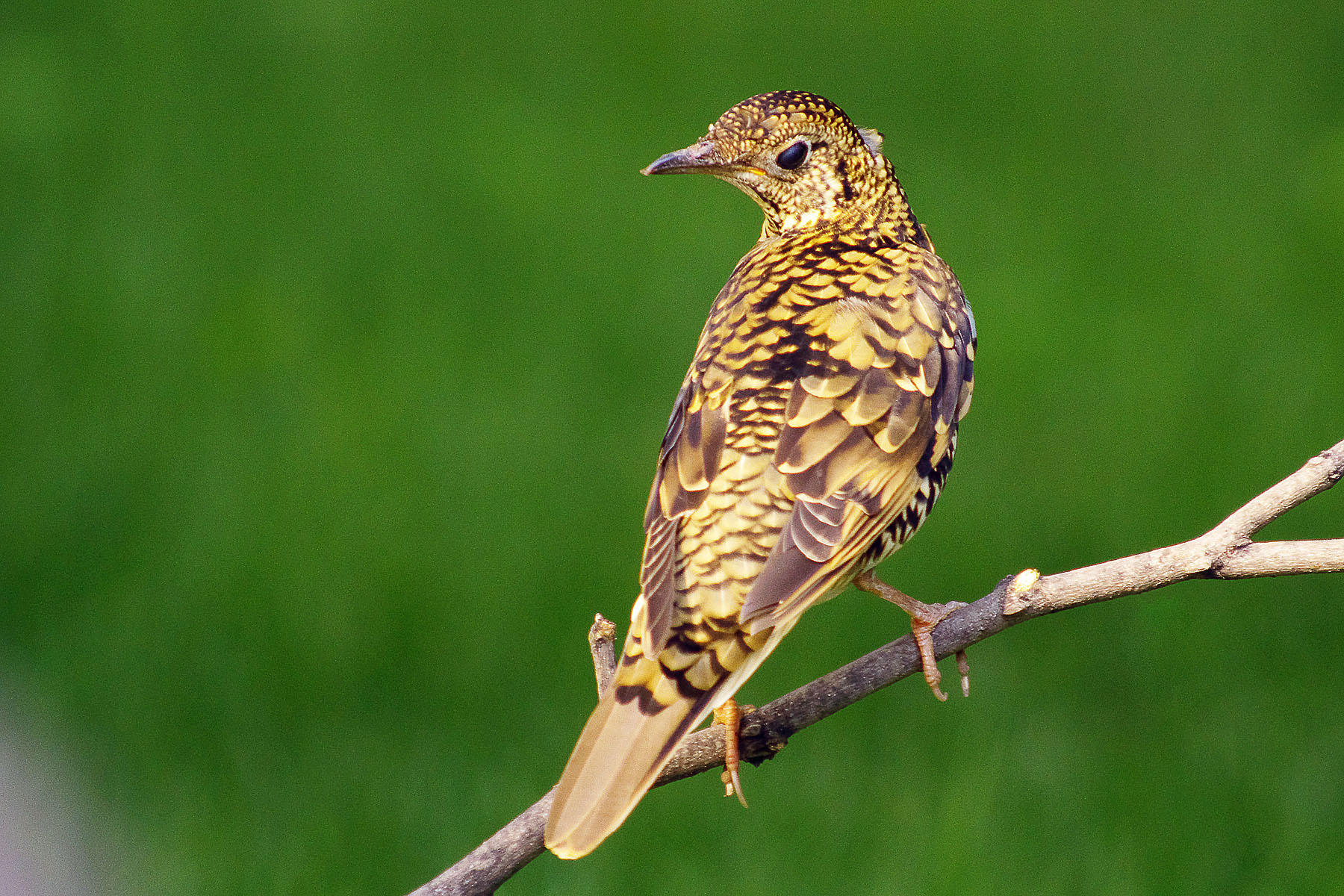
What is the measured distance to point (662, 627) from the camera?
3.10 m

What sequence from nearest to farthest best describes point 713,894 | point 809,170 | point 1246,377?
point 809,170
point 713,894
point 1246,377

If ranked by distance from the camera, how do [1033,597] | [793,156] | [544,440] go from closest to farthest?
1. [1033,597]
2. [793,156]
3. [544,440]

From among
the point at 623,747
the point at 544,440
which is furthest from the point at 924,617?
the point at 544,440

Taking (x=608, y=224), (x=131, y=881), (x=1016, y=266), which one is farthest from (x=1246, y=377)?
(x=131, y=881)

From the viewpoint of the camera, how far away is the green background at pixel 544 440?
21.8 feet

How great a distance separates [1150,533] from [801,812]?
105 inches

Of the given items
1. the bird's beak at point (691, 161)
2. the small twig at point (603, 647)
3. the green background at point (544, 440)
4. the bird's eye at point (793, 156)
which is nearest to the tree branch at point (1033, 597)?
the small twig at point (603, 647)

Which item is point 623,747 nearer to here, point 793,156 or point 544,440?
point 793,156

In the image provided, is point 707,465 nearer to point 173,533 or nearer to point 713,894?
point 713,894

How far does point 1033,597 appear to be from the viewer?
3.08m

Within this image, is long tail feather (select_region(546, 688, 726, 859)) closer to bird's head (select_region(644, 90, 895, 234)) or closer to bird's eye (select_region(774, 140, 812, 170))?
bird's head (select_region(644, 90, 895, 234))

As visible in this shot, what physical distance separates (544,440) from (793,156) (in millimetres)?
4931

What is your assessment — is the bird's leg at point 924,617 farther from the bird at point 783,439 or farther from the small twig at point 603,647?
the small twig at point 603,647

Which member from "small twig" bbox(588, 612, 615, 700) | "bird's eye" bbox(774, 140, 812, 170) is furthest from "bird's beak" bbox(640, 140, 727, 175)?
"small twig" bbox(588, 612, 615, 700)
